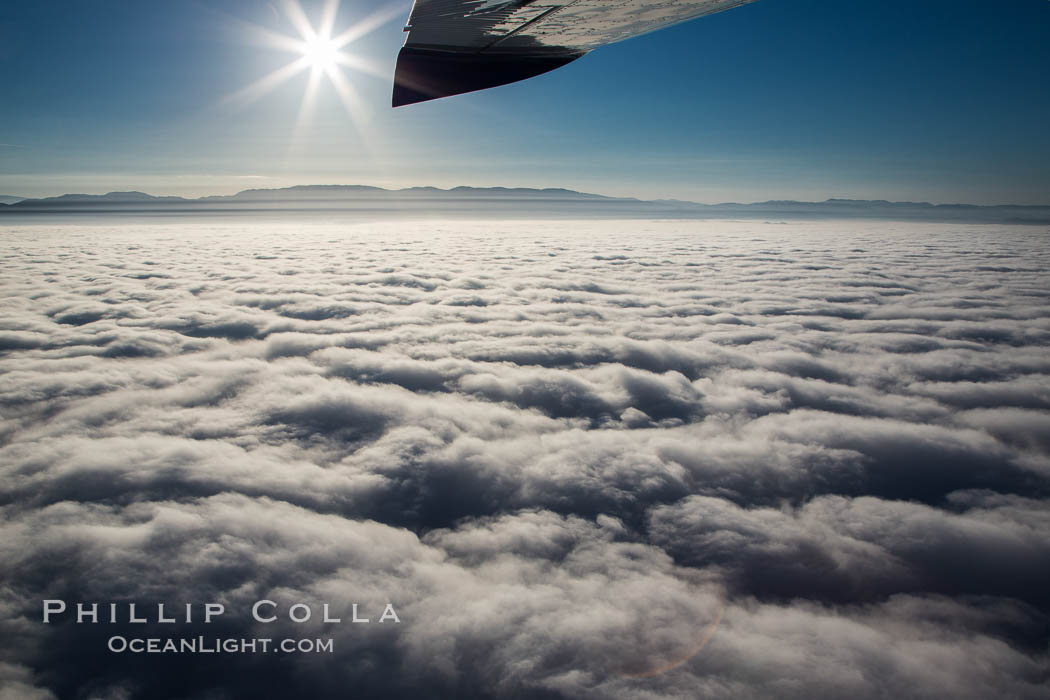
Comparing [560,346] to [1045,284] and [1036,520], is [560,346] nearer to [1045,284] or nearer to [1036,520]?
[1036,520]

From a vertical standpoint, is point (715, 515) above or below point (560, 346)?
below

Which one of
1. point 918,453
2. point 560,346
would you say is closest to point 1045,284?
point 918,453


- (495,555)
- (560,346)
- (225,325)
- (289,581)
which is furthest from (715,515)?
(225,325)

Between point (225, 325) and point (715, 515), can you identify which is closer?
point (715, 515)

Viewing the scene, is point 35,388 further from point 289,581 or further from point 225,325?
point 289,581

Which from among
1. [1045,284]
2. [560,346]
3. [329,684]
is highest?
[1045,284]

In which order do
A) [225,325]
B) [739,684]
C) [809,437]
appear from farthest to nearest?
[225,325], [809,437], [739,684]

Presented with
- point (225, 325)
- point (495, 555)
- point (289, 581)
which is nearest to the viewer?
point (289, 581)
